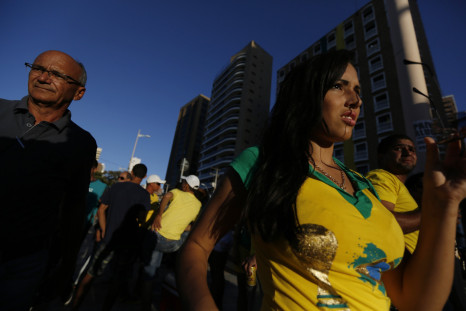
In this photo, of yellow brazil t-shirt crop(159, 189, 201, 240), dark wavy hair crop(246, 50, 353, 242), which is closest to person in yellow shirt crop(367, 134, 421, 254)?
dark wavy hair crop(246, 50, 353, 242)

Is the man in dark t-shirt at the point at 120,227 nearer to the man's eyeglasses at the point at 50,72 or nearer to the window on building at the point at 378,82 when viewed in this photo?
the man's eyeglasses at the point at 50,72

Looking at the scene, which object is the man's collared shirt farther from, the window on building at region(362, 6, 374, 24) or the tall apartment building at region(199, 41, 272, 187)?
the tall apartment building at region(199, 41, 272, 187)

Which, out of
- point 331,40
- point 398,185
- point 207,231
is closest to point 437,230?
point 207,231

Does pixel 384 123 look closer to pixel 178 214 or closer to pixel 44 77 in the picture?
pixel 178 214

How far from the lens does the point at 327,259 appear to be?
762 mm

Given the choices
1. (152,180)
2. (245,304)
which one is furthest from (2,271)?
(152,180)

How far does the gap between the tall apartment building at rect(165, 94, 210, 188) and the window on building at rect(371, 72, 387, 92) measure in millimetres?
55614

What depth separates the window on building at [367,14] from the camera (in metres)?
27.2

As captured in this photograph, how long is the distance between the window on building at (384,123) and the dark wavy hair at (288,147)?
85.2 feet

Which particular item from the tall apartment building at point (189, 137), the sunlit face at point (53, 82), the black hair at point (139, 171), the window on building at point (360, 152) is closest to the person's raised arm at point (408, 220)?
the sunlit face at point (53, 82)

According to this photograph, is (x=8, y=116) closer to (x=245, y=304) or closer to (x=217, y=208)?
(x=217, y=208)

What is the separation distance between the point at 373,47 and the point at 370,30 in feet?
8.78

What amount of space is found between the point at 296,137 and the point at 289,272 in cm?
58

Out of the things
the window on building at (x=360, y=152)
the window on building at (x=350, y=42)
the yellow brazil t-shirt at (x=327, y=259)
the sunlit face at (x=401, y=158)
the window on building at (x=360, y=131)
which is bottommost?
the yellow brazil t-shirt at (x=327, y=259)
